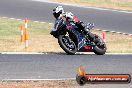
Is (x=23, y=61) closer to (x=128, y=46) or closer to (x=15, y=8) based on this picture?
(x=128, y=46)

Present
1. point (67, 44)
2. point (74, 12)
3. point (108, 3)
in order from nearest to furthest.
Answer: point (67, 44) → point (74, 12) → point (108, 3)

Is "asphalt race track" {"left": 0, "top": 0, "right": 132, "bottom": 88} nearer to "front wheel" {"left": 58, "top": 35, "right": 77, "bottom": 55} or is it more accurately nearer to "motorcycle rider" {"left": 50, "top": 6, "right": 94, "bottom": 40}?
"front wheel" {"left": 58, "top": 35, "right": 77, "bottom": 55}

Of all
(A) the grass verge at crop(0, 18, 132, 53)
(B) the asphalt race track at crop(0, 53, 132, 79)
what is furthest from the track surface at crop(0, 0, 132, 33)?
(B) the asphalt race track at crop(0, 53, 132, 79)

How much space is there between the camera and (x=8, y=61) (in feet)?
51.3

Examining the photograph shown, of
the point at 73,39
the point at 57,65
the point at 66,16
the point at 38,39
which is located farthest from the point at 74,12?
the point at 57,65

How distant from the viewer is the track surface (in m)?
29.3

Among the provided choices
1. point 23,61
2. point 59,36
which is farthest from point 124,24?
point 23,61

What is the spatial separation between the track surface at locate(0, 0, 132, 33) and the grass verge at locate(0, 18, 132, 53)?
1398 mm

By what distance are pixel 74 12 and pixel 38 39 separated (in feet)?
23.4

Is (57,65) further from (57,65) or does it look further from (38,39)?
(38,39)

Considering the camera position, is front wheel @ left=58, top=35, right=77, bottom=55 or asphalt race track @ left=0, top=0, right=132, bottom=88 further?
front wheel @ left=58, top=35, right=77, bottom=55

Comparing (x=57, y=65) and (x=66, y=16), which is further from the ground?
(x=66, y=16)

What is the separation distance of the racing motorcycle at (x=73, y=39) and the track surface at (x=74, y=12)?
978 cm

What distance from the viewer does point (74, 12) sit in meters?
31.4
